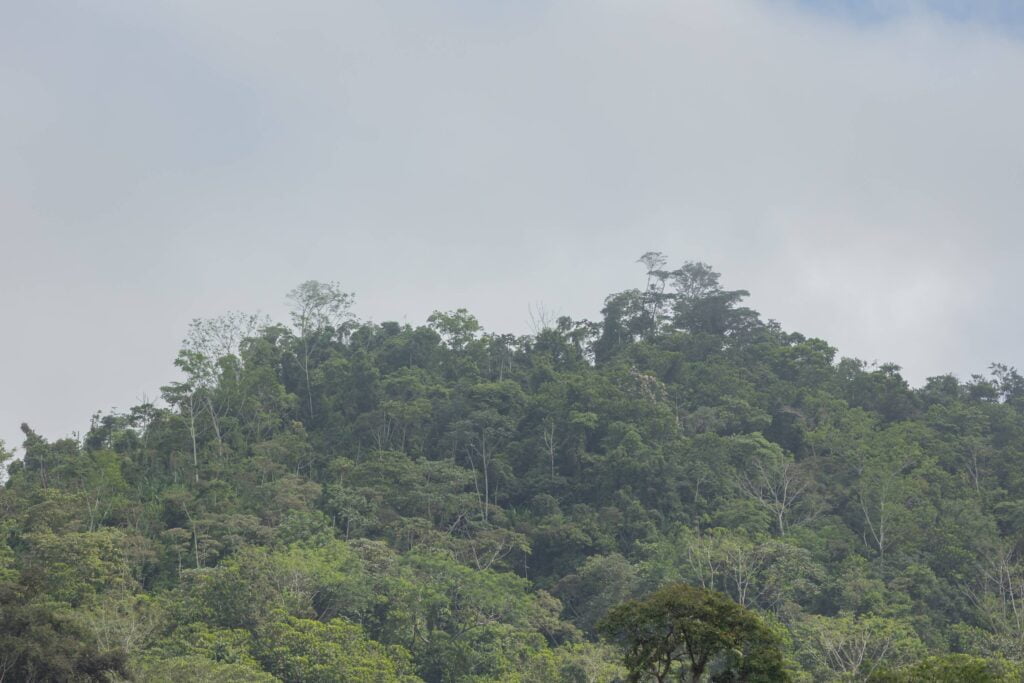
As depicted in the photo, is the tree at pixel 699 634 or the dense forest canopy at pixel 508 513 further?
the dense forest canopy at pixel 508 513

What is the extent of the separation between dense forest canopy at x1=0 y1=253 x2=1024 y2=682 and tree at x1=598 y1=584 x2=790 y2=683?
57 mm

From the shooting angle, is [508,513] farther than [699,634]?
Yes

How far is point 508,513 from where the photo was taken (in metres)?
37.9

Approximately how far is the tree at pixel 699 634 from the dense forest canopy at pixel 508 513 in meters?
0.06

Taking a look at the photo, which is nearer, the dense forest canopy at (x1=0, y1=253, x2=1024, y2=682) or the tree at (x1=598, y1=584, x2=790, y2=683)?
the tree at (x1=598, y1=584, x2=790, y2=683)

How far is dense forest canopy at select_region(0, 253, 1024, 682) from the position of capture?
27.0m

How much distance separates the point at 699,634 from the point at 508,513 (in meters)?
20.4

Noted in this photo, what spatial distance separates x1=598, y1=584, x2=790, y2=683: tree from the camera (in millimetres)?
17781

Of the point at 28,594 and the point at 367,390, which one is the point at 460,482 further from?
the point at 28,594

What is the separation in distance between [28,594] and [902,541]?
79.1ft

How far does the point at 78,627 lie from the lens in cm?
2614

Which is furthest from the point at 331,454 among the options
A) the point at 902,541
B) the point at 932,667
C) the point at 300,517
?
the point at 932,667

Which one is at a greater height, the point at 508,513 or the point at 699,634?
the point at 508,513

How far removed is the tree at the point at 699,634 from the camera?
58.3 feet
